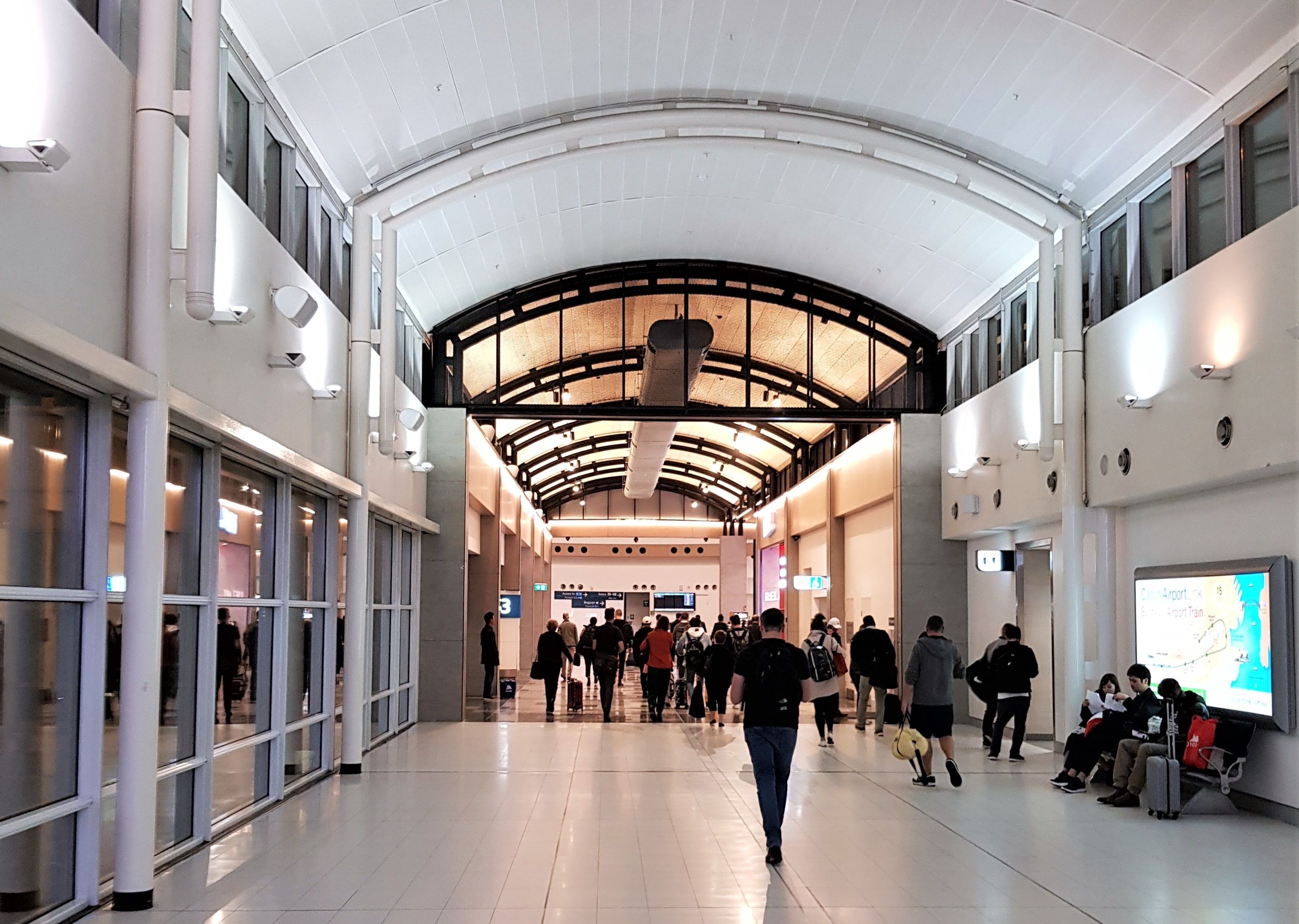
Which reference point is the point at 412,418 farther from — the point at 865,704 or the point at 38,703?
the point at 38,703

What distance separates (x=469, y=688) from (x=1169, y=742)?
14.9 meters

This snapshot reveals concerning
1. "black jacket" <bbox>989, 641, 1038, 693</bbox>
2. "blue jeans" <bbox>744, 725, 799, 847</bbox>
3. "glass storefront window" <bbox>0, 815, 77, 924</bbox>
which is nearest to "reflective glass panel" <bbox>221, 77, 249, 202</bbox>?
"glass storefront window" <bbox>0, 815, 77, 924</bbox>

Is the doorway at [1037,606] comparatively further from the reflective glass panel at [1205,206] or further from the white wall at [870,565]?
the reflective glass panel at [1205,206]

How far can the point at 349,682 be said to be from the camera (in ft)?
36.1

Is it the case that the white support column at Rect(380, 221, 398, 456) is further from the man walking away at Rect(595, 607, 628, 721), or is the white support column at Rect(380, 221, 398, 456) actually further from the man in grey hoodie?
the man walking away at Rect(595, 607, 628, 721)

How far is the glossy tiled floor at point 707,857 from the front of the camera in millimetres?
6062

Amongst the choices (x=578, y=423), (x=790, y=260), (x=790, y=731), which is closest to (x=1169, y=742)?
(x=790, y=731)

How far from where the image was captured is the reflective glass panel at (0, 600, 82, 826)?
5070mm

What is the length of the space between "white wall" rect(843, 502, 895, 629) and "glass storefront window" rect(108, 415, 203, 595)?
11.5 meters

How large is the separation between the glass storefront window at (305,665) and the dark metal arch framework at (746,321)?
6792 mm

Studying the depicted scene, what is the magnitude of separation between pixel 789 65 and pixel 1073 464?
4378mm

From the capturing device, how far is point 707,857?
7398mm

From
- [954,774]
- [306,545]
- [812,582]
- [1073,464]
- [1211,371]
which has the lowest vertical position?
[954,774]

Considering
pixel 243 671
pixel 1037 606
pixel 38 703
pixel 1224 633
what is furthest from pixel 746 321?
pixel 38 703
